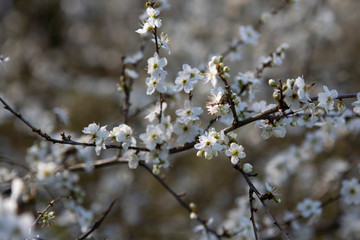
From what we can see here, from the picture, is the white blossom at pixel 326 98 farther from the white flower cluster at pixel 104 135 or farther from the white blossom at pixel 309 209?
the white blossom at pixel 309 209

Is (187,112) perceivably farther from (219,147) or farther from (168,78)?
(168,78)

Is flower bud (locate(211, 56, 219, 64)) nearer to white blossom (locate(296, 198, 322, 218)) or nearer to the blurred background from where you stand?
white blossom (locate(296, 198, 322, 218))

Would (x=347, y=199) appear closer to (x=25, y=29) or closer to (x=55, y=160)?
(x=55, y=160)

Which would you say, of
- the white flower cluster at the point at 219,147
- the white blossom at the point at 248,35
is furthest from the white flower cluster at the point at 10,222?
the white blossom at the point at 248,35

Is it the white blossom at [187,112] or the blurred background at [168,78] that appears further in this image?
the blurred background at [168,78]

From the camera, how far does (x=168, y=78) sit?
617 centimetres

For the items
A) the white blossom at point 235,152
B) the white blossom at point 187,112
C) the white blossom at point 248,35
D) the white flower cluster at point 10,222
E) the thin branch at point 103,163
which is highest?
the white blossom at point 248,35

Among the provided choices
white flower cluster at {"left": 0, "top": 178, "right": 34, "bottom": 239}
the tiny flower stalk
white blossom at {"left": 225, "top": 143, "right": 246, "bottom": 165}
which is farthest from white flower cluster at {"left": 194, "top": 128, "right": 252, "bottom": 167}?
white flower cluster at {"left": 0, "top": 178, "right": 34, "bottom": 239}

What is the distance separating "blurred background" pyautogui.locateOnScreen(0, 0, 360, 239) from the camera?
16.8 feet

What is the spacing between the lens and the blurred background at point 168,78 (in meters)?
5.12

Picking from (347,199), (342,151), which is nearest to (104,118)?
(342,151)

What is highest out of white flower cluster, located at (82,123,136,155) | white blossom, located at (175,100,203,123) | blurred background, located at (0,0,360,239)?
blurred background, located at (0,0,360,239)

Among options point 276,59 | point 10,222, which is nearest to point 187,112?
point 276,59

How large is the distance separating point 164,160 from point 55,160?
135cm
